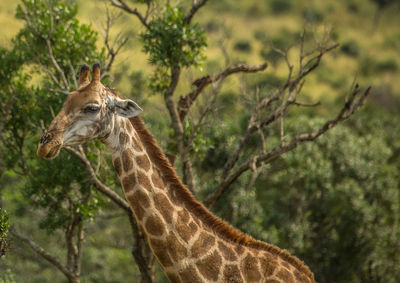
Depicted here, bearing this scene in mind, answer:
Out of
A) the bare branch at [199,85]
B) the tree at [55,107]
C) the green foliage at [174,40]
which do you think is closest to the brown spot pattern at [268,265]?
the tree at [55,107]

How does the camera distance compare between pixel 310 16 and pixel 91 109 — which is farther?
pixel 310 16

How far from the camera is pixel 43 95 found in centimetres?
1290

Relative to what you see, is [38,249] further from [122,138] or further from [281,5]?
[281,5]

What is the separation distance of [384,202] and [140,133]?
17403 millimetres

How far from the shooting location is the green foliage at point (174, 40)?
12.6 meters

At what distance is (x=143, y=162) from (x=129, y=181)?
0.37 metres

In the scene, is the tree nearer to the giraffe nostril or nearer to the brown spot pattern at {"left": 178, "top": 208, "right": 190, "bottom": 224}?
the brown spot pattern at {"left": 178, "top": 208, "right": 190, "bottom": 224}

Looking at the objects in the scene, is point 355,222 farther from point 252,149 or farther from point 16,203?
point 16,203

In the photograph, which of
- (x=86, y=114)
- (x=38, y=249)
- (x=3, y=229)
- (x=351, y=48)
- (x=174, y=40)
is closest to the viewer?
(x=86, y=114)

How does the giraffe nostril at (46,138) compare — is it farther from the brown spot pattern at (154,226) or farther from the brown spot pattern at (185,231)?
the brown spot pattern at (185,231)

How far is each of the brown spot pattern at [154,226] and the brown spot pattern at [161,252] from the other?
13cm

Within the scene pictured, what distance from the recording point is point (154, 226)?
7539 mm


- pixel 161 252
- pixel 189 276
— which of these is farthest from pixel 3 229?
pixel 189 276

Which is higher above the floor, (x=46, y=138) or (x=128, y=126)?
(x=128, y=126)
